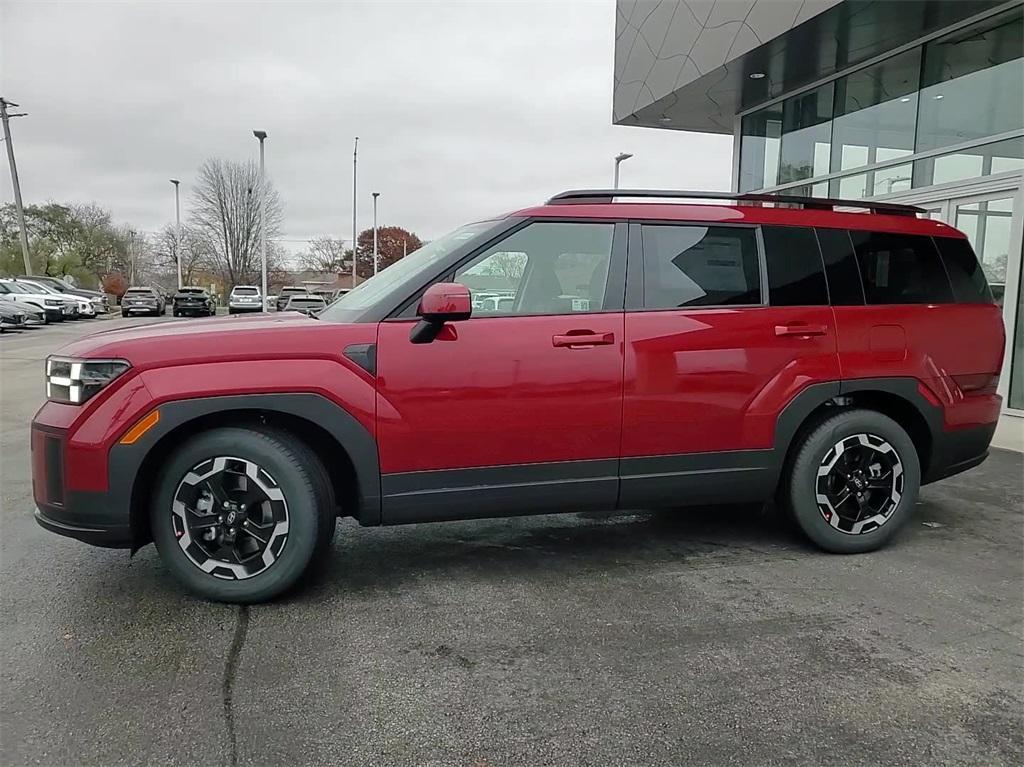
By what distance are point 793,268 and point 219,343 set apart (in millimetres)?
2887

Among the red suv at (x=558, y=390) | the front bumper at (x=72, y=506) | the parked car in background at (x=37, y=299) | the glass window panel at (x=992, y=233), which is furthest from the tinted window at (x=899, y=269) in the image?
the parked car in background at (x=37, y=299)

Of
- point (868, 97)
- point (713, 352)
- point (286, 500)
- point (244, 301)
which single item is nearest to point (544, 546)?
point (713, 352)

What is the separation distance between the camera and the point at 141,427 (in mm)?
3006

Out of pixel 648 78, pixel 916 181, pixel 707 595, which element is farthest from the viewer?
pixel 648 78

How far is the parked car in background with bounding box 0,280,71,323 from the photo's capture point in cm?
2464

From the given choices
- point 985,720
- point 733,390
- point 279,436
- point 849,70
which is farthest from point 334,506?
point 849,70

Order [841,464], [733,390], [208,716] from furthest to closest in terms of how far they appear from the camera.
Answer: [841,464] < [733,390] < [208,716]

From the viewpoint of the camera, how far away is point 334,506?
329 centimetres

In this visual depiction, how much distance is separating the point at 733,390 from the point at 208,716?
2.70 meters

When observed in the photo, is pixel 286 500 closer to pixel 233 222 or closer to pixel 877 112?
pixel 877 112

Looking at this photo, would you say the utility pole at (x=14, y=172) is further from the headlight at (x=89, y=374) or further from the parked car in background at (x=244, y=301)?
the headlight at (x=89, y=374)

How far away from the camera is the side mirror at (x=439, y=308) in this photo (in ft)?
10.3

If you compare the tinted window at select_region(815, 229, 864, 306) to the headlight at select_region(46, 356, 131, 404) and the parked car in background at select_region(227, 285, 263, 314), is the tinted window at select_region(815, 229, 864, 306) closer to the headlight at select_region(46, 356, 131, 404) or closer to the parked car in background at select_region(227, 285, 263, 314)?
the headlight at select_region(46, 356, 131, 404)

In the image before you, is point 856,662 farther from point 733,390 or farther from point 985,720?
point 733,390
